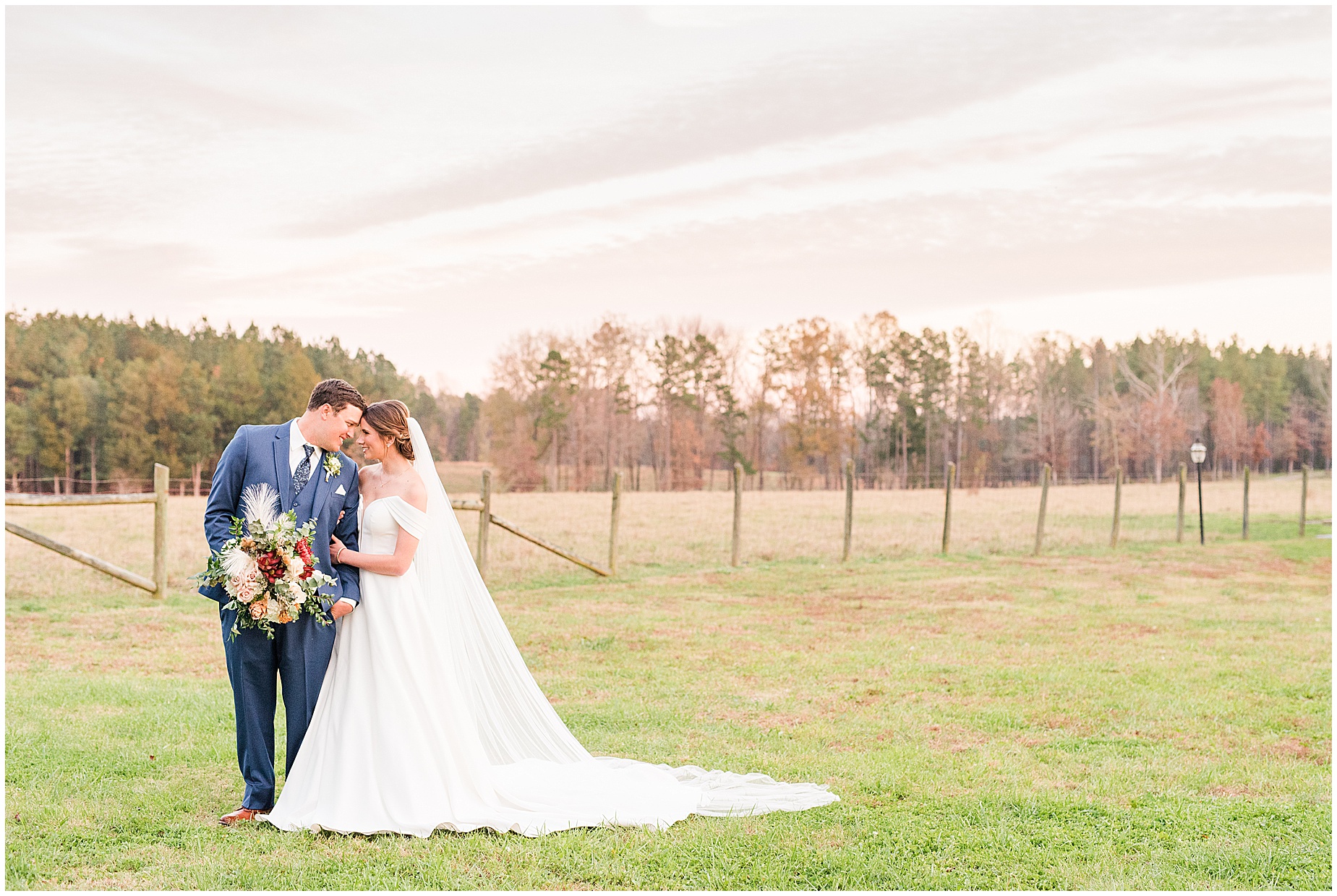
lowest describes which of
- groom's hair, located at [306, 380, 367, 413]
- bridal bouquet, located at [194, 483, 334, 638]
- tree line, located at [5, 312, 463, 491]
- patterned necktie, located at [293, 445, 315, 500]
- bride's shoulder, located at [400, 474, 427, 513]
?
bridal bouquet, located at [194, 483, 334, 638]

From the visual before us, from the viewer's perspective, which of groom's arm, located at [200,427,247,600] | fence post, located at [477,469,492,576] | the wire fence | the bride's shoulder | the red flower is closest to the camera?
the red flower

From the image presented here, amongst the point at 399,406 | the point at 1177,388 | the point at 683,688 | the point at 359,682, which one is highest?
the point at 1177,388

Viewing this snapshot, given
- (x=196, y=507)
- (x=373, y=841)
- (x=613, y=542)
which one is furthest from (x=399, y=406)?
(x=196, y=507)

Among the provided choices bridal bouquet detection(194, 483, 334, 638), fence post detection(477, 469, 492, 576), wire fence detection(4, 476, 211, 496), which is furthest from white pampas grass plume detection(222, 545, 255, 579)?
wire fence detection(4, 476, 211, 496)

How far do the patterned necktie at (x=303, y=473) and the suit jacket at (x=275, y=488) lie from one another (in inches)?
0.7

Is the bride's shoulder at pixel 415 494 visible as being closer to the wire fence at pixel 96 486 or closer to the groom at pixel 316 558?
the groom at pixel 316 558

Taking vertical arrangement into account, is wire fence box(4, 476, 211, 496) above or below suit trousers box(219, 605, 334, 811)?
below

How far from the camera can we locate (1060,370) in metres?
77.5

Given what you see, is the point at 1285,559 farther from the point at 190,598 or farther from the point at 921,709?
the point at 190,598

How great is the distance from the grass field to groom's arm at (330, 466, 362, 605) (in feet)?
3.75

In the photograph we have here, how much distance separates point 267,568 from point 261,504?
344mm

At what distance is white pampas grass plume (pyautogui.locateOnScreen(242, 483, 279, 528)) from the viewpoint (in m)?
4.77

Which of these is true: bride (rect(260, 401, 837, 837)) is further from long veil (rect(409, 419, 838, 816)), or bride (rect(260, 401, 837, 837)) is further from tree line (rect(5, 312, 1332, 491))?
tree line (rect(5, 312, 1332, 491))

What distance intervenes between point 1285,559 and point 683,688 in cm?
1589
